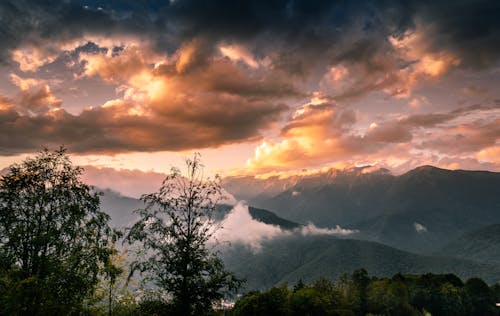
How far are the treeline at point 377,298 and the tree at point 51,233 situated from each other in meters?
85.1

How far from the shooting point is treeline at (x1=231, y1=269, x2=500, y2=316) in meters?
104

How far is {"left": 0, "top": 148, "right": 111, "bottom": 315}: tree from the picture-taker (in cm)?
2356

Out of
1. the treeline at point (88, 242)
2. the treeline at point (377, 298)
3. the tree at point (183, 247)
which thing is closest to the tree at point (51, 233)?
the treeline at point (88, 242)

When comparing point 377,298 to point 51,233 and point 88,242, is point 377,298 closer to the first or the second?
point 88,242

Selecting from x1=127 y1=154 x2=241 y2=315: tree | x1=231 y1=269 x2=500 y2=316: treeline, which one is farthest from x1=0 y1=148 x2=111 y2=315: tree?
x1=231 y1=269 x2=500 y2=316: treeline

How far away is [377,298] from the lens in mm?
118688

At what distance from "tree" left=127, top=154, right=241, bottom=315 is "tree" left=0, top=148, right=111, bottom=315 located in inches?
133

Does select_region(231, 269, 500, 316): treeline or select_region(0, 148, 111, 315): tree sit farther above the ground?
select_region(0, 148, 111, 315): tree

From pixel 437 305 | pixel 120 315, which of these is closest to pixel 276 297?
pixel 437 305

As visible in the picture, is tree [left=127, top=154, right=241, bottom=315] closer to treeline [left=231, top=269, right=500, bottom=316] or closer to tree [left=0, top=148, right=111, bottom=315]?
tree [left=0, top=148, right=111, bottom=315]

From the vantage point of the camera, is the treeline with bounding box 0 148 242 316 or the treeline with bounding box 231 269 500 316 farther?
the treeline with bounding box 231 269 500 316

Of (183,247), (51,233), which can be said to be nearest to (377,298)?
(183,247)

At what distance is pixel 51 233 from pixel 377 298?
4581 inches

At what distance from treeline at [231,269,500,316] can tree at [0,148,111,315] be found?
279 feet
